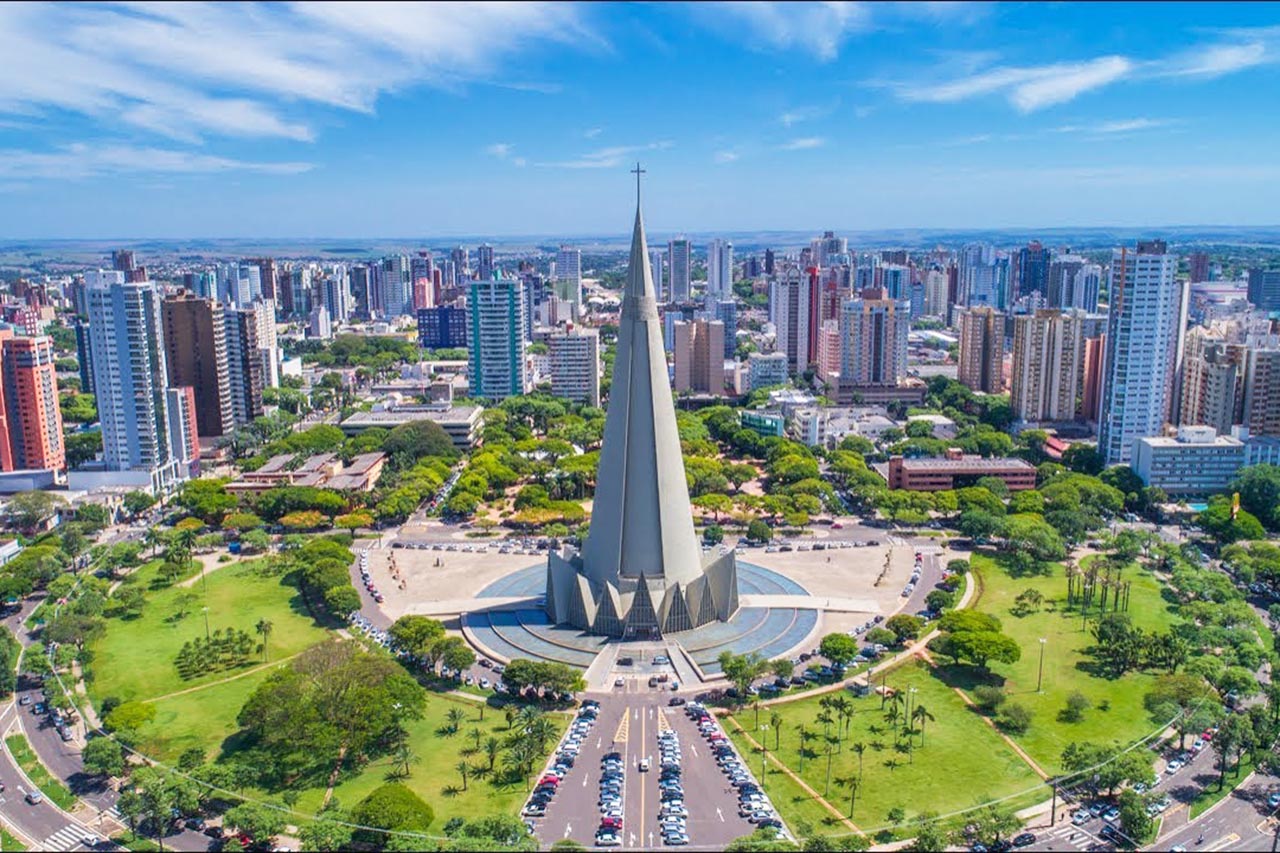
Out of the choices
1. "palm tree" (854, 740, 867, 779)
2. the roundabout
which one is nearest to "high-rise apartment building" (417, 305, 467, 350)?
the roundabout

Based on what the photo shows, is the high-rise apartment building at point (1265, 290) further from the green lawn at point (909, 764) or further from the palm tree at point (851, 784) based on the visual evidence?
the palm tree at point (851, 784)

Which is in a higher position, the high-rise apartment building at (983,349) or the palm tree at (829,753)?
the high-rise apartment building at (983,349)

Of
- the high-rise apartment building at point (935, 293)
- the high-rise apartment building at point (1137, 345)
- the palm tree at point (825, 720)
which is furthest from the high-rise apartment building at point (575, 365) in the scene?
the high-rise apartment building at point (935, 293)

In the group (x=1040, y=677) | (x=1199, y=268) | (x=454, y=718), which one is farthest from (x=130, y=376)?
(x=1199, y=268)

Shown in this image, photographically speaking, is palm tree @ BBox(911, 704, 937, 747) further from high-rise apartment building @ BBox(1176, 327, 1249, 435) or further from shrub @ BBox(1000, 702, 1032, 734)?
high-rise apartment building @ BBox(1176, 327, 1249, 435)

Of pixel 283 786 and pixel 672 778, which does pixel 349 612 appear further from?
pixel 672 778

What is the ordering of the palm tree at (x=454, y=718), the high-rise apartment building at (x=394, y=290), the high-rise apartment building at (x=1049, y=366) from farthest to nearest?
the high-rise apartment building at (x=394, y=290) → the high-rise apartment building at (x=1049, y=366) → the palm tree at (x=454, y=718)

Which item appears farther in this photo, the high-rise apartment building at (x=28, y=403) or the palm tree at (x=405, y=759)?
the high-rise apartment building at (x=28, y=403)

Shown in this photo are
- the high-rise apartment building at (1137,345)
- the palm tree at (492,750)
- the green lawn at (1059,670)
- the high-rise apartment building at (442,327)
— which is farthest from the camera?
the high-rise apartment building at (442,327)
